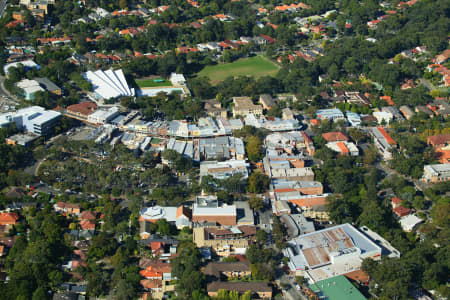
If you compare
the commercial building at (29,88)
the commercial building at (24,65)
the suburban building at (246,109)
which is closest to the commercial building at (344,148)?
the suburban building at (246,109)

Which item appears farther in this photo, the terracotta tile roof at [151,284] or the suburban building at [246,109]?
the suburban building at [246,109]

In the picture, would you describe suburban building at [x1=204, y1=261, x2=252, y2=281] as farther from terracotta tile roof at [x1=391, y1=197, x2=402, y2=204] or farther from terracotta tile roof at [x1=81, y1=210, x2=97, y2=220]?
terracotta tile roof at [x1=391, y1=197, x2=402, y2=204]

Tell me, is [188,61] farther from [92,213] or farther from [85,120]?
[92,213]

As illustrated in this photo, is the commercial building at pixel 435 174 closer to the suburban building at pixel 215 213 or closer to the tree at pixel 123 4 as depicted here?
the suburban building at pixel 215 213

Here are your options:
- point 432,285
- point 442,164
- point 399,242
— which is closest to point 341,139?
point 442,164

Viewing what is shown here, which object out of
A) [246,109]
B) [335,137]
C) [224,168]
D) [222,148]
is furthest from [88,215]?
[335,137]

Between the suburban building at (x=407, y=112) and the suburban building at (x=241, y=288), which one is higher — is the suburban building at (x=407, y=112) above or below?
above
